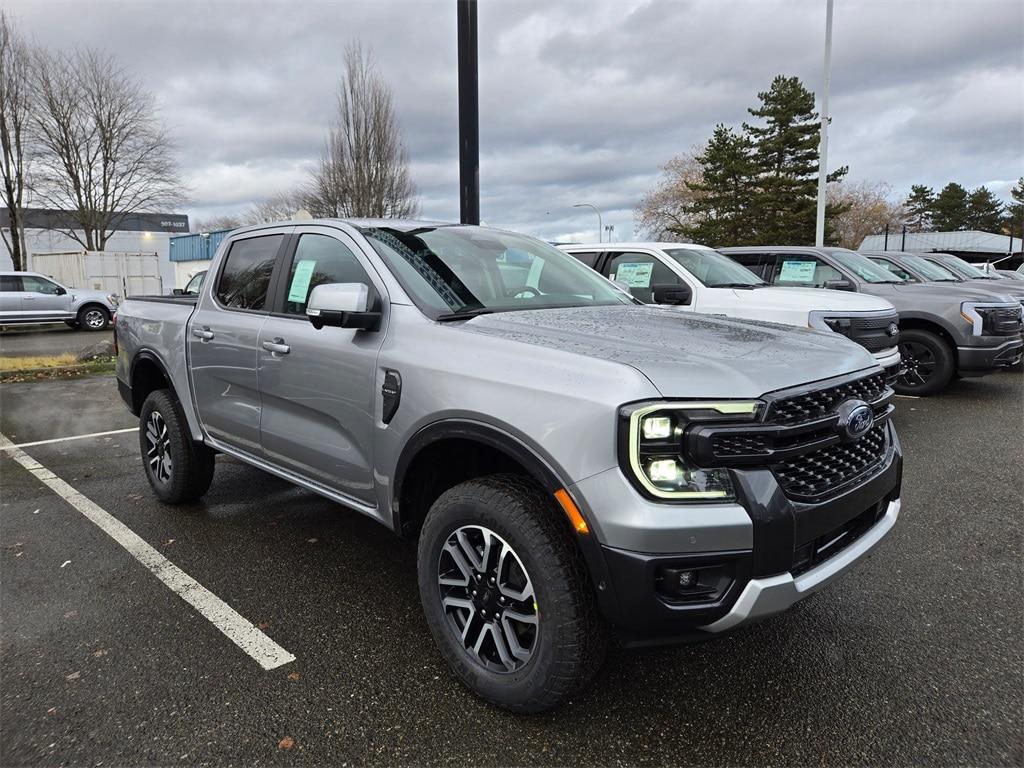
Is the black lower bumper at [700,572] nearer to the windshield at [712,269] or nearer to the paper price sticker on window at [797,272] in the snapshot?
the windshield at [712,269]

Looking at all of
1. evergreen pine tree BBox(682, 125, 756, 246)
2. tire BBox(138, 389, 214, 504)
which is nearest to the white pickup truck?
tire BBox(138, 389, 214, 504)

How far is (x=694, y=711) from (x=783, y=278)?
781 cm

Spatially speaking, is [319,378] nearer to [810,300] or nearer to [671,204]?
[810,300]

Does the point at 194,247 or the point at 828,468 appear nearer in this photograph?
the point at 828,468

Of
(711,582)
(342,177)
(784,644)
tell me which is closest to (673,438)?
(711,582)

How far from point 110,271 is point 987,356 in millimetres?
29479

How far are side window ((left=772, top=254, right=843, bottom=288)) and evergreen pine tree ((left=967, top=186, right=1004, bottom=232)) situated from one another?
76.3 metres

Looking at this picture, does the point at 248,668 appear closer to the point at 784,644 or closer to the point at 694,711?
the point at 694,711

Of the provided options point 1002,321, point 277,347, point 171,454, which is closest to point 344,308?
point 277,347

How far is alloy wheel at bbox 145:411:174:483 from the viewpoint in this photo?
4484mm

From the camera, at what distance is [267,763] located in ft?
7.02

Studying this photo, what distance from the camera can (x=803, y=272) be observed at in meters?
9.04

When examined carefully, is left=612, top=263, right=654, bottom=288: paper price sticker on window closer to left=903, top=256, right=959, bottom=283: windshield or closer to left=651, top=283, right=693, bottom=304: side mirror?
left=651, top=283, right=693, bottom=304: side mirror

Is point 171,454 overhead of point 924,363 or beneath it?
beneath
